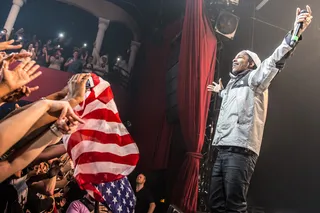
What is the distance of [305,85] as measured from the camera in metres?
5.04

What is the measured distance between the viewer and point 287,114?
4957mm

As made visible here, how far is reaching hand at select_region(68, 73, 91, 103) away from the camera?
5.54 ft

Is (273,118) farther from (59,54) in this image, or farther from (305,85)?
(59,54)

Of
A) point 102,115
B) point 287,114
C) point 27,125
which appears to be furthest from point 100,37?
point 27,125

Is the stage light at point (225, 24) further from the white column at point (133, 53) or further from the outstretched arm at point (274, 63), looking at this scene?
the white column at point (133, 53)

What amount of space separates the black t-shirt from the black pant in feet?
7.21

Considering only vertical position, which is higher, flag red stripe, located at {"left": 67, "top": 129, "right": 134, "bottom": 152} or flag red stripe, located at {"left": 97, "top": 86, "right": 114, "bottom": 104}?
flag red stripe, located at {"left": 97, "top": 86, "right": 114, "bottom": 104}

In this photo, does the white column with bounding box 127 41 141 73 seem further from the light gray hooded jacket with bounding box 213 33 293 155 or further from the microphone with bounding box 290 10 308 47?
the microphone with bounding box 290 10 308 47

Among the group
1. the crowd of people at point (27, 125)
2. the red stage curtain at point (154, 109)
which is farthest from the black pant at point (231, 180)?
the red stage curtain at point (154, 109)

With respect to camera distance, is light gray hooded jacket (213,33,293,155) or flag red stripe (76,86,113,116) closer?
flag red stripe (76,86,113,116)

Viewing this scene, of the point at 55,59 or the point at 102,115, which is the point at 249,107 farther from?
the point at 55,59

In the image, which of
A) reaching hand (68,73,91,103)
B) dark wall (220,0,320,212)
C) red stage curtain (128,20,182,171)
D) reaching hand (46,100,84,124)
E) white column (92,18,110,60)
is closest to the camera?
reaching hand (46,100,84,124)

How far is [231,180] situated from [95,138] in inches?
38.9

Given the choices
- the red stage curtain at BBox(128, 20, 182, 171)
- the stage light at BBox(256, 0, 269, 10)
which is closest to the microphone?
the stage light at BBox(256, 0, 269, 10)
